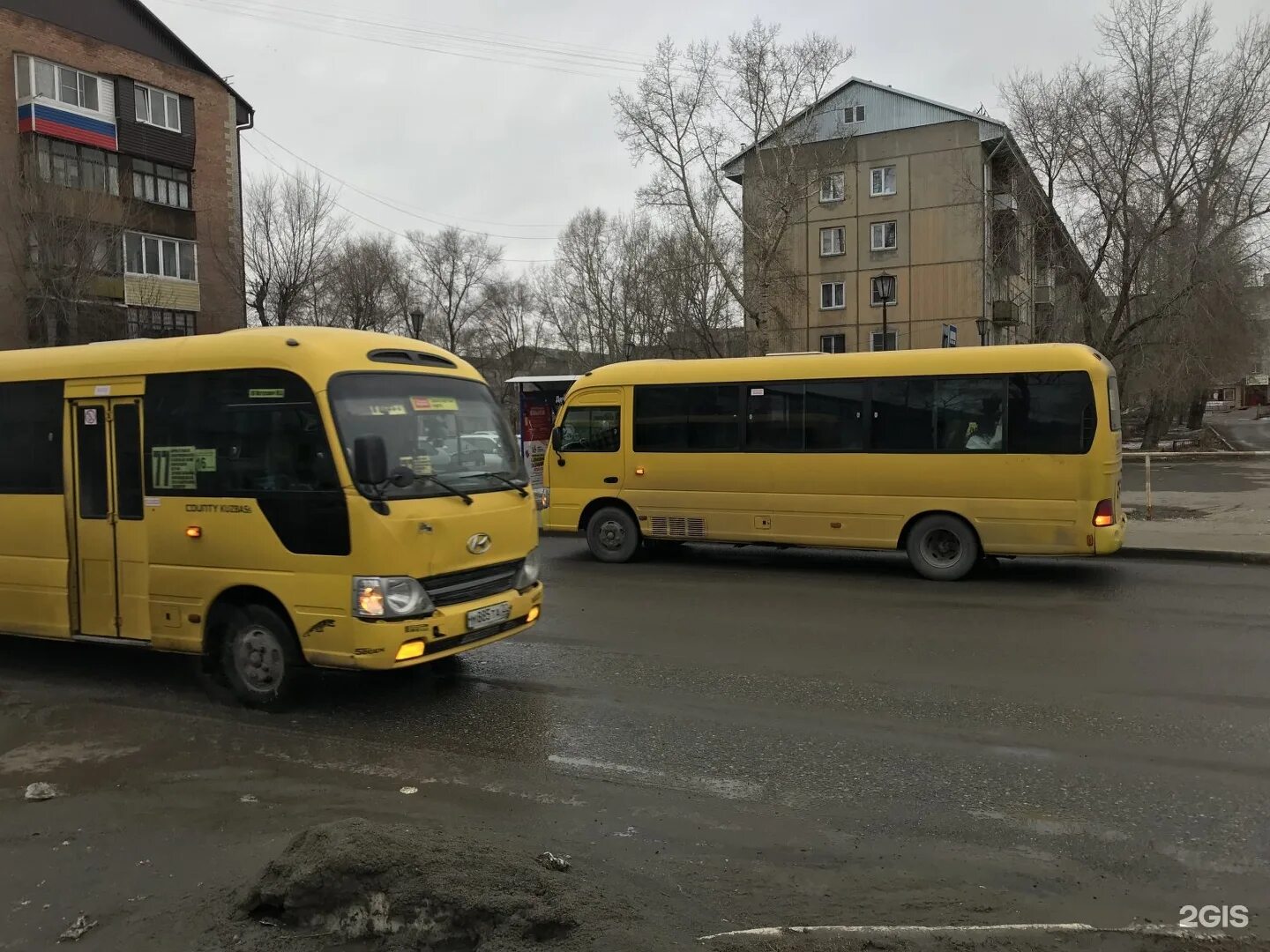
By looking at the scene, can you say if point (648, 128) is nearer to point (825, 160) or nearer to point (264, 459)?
point (825, 160)

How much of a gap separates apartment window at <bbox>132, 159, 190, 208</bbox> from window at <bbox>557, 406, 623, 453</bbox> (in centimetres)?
3217

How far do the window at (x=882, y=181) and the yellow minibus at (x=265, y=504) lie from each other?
4163 cm

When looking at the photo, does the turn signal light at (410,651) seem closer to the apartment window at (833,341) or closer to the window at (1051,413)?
the window at (1051,413)

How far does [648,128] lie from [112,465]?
34.5 meters

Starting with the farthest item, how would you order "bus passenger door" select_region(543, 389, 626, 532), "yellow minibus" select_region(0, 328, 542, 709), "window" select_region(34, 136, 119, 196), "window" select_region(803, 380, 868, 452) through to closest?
"window" select_region(34, 136, 119, 196), "bus passenger door" select_region(543, 389, 626, 532), "window" select_region(803, 380, 868, 452), "yellow minibus" select_region(0, 328, 542, 709)

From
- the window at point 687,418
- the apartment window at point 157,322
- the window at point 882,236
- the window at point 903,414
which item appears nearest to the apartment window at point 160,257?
the apartment window at point 157,322

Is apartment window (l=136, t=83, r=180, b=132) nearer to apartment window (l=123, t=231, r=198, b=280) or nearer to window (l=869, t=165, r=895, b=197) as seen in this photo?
apartment window (l=123, t=231, r=198, b=280)

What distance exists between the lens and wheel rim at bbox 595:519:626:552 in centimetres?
1299

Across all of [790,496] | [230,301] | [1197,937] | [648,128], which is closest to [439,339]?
[230,301]

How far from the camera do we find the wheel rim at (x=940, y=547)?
11094 millimetres

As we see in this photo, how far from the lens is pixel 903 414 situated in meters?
11.3

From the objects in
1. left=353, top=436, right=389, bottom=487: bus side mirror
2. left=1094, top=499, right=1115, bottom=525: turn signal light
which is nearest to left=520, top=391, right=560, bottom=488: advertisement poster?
left=1094, top=499, right=1115, bottom=525: turn signal light

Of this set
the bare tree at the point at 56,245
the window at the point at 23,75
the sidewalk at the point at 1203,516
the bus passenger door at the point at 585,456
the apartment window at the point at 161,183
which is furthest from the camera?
the apartment window at the point at 161,183

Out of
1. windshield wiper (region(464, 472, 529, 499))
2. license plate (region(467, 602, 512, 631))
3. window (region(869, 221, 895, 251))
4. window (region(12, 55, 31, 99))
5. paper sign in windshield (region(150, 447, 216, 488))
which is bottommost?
license plate (region(467, 602, 512, 631))
